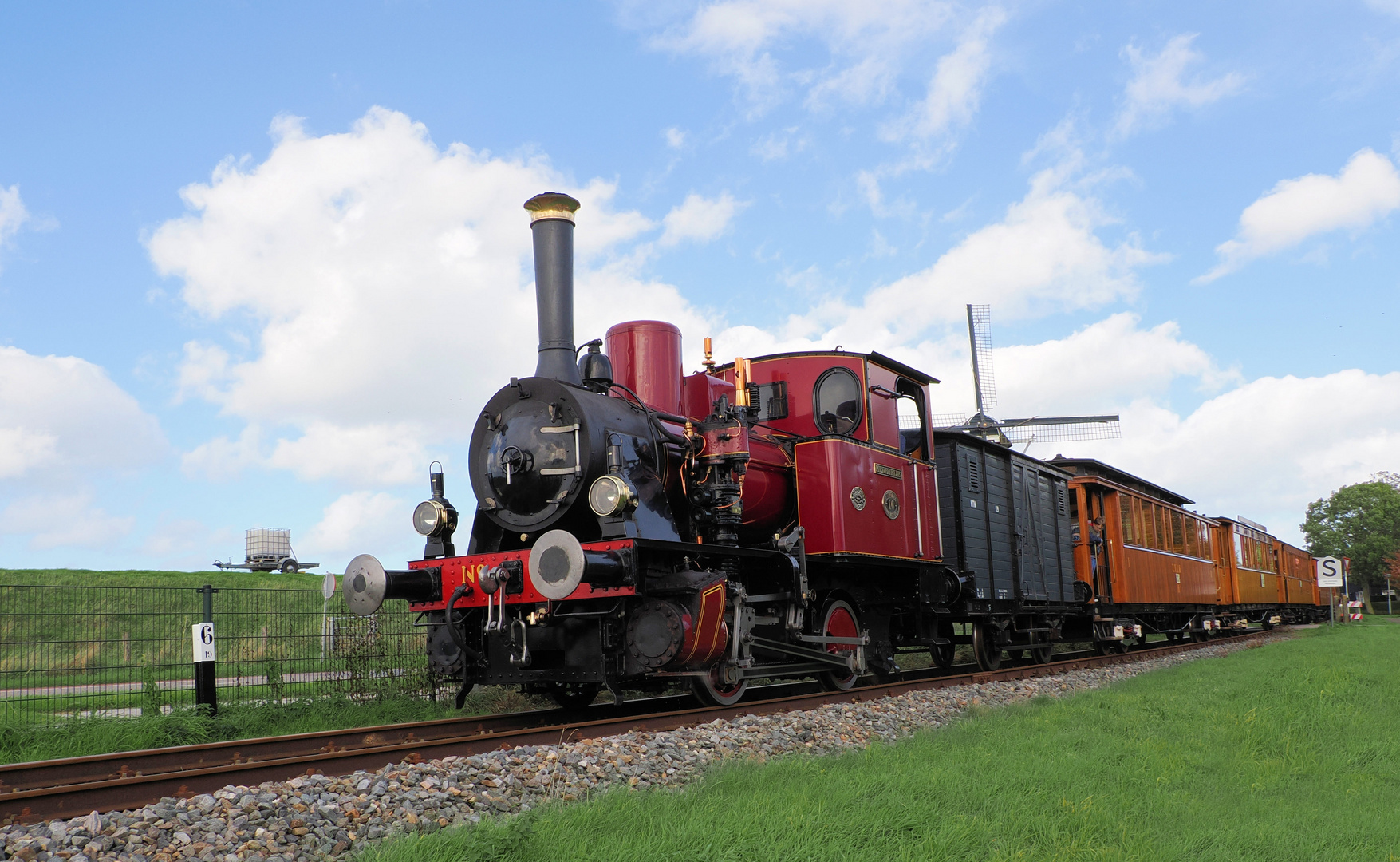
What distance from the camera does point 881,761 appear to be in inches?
210

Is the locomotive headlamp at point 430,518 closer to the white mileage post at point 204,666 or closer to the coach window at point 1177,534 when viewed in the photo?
the white mileage post at point 204,666

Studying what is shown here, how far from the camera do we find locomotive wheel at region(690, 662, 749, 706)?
746 centimetres

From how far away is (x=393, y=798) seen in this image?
4.10 metres

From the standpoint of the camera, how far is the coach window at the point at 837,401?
942cm

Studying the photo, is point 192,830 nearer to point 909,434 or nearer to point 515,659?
point 515,659

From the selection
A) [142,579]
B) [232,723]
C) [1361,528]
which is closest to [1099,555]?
[232,723]

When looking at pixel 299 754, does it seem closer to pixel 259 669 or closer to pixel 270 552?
pixel 259 669

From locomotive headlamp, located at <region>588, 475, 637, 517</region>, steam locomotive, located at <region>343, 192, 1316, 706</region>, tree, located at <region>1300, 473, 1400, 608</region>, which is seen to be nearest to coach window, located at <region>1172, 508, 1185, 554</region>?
steam locomotive, located at <region>343, 192, 1316, 706</region>

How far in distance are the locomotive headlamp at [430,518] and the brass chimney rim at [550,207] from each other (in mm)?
2467

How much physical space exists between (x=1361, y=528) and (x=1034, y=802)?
79241 mm

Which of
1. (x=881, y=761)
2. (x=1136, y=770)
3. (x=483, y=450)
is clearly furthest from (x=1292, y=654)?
(x=483, y=450)

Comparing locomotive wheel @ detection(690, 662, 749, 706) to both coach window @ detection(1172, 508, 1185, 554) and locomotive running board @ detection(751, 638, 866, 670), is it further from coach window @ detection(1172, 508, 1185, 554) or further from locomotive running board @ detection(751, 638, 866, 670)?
coach window @ detection(1172, 508, 1185, 554)

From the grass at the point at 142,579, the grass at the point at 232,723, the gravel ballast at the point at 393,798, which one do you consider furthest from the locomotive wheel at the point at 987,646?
the grass at the point at 142,579

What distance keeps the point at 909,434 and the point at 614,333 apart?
3.69m
